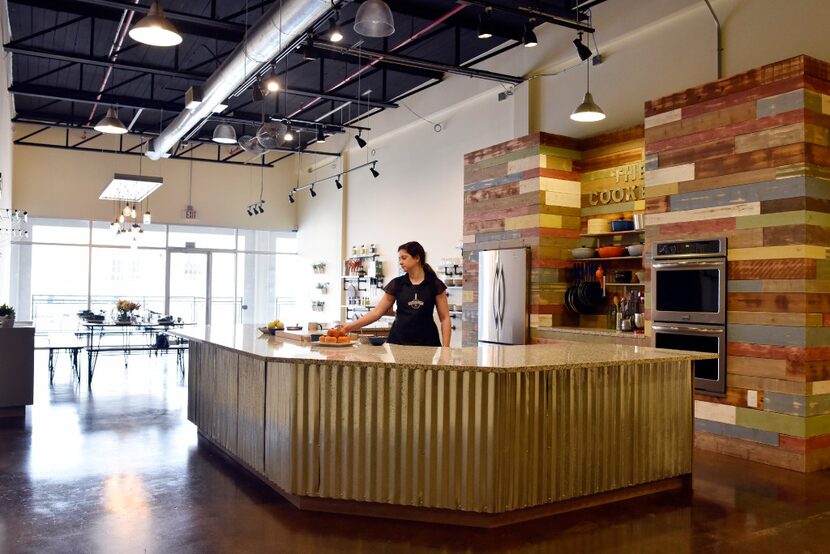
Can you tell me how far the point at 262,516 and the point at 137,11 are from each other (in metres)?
6.20

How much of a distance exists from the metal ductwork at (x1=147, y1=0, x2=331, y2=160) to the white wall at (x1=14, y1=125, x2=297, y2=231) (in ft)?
20.5

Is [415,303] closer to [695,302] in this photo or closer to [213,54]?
[695,302]

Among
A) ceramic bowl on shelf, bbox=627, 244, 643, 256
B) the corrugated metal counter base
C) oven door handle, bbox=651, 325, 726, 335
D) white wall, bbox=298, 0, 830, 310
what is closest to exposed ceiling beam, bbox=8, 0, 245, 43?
white wall, bbox=298, 0, 830, 310

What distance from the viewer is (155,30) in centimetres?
499

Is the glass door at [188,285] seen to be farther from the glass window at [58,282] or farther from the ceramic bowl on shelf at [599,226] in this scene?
the ceramic bowl on shelf at [599,226]

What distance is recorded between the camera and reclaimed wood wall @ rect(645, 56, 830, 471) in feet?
16.8

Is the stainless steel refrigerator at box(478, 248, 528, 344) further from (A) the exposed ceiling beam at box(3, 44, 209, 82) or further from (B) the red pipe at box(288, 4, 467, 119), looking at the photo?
(A) the exposed ceiling beam at box(3, 44, 209, 82)

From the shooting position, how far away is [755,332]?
540 cm

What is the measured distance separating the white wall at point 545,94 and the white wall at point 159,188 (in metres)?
2.83

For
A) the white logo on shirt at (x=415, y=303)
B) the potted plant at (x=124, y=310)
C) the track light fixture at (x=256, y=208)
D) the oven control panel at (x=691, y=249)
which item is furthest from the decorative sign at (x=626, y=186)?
the track light fixture at (x=256, y=208)

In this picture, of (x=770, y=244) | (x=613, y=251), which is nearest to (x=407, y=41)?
(x=613, y=251)

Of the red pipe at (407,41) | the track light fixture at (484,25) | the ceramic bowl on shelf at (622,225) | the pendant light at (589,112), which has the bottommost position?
the ceramic bowl on shelf at (622,225)

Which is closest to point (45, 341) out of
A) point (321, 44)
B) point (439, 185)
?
point (321, 44)

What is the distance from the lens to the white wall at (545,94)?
6.17 m
